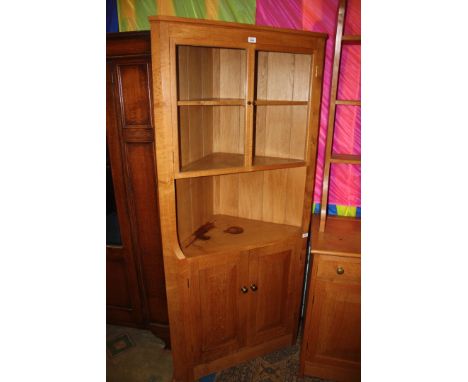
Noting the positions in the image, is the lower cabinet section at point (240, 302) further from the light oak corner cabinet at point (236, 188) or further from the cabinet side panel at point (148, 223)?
the cabinet side panel at point (148, 223)

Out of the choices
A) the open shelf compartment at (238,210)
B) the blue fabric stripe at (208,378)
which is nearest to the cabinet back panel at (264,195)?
the open shelf compartment at (238,210)

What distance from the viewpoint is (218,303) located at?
178cm

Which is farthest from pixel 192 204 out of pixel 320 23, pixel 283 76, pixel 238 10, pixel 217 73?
pixel 320 23

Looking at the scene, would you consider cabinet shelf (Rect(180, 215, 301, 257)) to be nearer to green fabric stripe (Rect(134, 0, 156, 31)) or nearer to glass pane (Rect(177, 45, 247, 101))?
glass pane (Rect(177, 45, 247, 101))

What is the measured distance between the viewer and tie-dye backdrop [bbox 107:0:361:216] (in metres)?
1.80

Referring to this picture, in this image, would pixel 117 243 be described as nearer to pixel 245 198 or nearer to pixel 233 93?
pixel 245 198

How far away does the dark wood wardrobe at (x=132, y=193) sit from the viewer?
168 cm

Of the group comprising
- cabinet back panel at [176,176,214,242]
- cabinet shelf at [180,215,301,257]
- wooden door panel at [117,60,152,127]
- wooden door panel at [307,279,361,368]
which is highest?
wooden door panel at [117,60,152,127]

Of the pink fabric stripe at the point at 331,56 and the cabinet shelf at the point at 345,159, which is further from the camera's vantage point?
the pink fabric stripe at the point at 331,56

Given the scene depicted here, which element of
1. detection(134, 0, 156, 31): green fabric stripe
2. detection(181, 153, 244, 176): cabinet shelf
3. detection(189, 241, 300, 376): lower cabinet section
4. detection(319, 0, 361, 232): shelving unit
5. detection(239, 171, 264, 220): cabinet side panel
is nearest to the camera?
detection(319, 0, 361, 232): shelving unit

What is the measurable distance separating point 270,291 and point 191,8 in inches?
73.8

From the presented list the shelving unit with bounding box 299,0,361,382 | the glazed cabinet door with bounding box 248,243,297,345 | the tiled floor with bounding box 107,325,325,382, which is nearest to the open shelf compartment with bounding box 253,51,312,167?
the shelving unit with bounding box 299,0,361,382

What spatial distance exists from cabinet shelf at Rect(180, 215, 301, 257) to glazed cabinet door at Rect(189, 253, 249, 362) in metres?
0.06

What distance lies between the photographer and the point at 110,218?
2.12m
